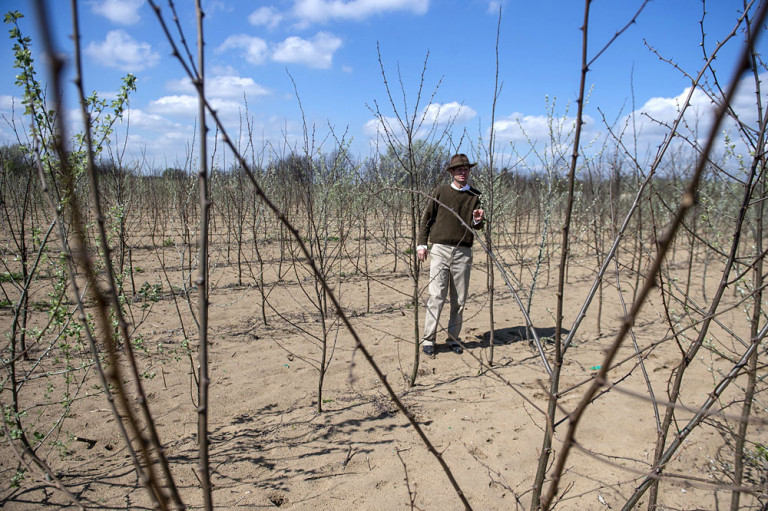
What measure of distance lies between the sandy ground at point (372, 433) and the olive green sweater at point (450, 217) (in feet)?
3.72

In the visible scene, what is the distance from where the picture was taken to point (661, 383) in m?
3.90

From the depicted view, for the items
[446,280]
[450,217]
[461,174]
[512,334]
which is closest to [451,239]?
[450,217]

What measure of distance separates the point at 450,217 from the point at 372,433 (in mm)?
1962

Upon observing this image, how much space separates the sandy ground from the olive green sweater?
1.13 metres

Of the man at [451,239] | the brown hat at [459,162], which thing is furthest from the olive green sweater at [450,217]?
the brown hat at [459,162]

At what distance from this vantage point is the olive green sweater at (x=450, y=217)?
13.6 ft

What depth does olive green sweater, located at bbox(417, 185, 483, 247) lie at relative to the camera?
4.13m

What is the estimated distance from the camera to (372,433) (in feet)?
10.1

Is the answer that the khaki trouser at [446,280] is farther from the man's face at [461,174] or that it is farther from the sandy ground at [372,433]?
the man's face at [461,174]

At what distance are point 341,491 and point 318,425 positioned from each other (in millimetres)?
711

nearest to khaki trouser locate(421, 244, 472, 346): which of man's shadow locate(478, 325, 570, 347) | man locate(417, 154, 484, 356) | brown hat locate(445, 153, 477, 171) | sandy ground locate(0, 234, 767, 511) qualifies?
man locate(417, 154, 484, 356)

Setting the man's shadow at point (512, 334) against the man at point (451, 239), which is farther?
the man's shadow at point (512, 334)

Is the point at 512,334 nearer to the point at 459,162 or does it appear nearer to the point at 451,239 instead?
the point at 451,239

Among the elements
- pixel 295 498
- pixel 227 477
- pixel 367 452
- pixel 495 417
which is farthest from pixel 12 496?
pixel 495 417
